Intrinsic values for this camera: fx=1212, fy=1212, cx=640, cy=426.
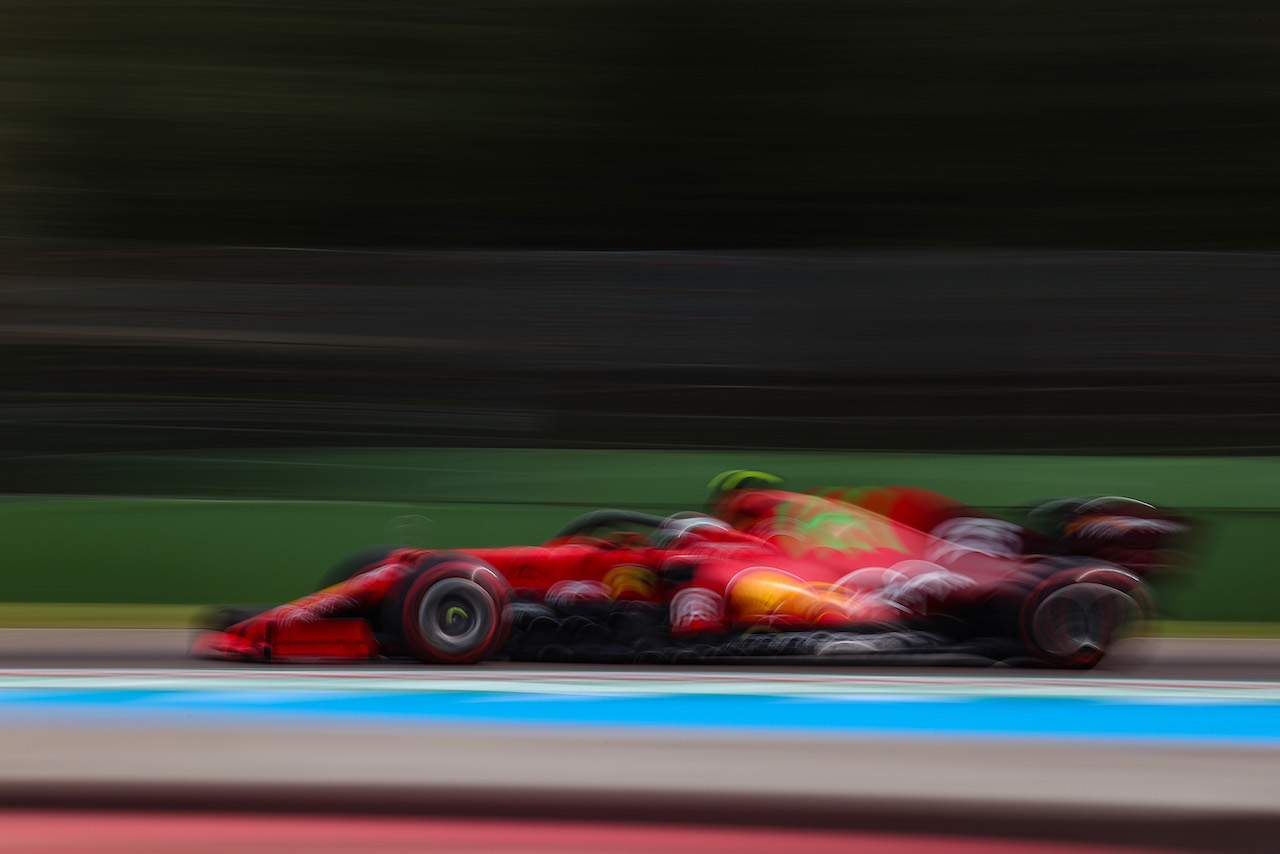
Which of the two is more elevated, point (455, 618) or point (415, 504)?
point (415, 504)

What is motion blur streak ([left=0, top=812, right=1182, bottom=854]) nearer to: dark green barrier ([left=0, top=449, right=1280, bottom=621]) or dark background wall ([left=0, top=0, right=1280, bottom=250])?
dark green barrier ([left=0, top=449, right=1280, bottom=621])

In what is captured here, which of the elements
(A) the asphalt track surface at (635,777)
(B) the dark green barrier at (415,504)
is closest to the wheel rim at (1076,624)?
(A) the asphalt track surface at (635,777)

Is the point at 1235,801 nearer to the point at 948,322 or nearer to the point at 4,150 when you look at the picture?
the point at 948,322

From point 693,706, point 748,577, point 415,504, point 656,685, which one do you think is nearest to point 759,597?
point 748,577

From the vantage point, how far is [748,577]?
7.46 feet

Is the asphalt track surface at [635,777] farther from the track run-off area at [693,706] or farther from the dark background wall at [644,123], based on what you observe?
the dark background wall at [644,123]

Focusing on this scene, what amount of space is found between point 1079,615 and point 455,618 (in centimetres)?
117

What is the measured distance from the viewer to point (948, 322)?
14.2 ft

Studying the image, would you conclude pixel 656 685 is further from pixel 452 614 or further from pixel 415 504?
pixel 415 504

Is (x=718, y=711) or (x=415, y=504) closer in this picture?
(x=718, y=711)

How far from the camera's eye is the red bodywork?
2.27 metres

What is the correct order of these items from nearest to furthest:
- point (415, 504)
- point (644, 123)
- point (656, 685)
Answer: point (656, 685) → point (415, 504) → point (644, 123)

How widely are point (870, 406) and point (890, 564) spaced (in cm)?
197

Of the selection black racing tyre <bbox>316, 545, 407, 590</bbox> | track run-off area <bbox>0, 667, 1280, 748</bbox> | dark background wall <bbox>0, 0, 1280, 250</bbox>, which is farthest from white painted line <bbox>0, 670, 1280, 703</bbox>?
dark background wall <bbox>0, 0, 1280, 250</bbox>
